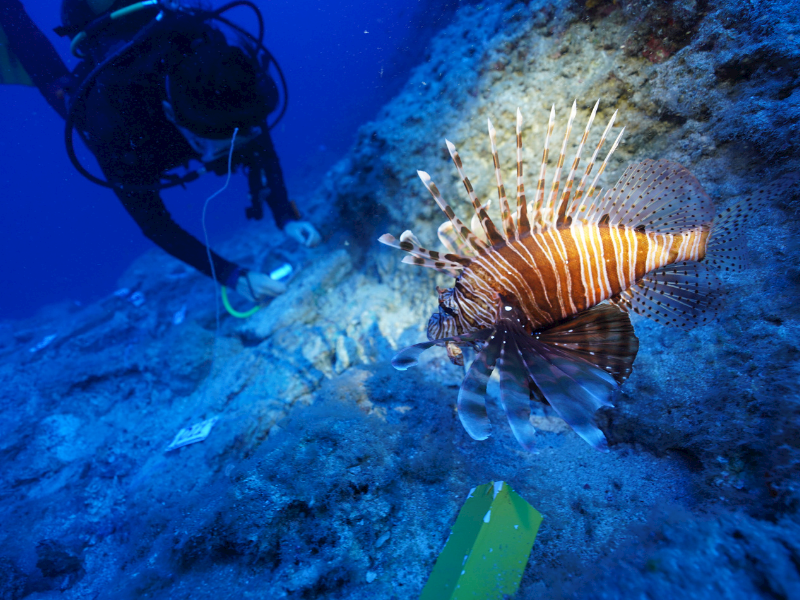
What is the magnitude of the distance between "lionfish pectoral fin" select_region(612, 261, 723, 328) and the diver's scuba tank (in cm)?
448

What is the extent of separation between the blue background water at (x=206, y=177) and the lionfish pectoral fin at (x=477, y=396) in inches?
165

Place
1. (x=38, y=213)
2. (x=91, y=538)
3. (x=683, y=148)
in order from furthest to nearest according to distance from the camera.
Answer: (x=38, y=213) → (x=91, y=538) → (x=683, y=148)

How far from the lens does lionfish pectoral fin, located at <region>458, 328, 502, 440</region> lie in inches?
53.7

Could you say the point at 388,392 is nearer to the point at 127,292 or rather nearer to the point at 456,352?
the point at 456,352

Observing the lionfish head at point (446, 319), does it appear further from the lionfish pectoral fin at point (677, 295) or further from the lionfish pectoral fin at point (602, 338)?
the lionfish pectoral fin at point (677, 295)

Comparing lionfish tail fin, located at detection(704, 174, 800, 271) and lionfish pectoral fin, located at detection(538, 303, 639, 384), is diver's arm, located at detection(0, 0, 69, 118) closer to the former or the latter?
lionfish pectoral fin, located at detection(538, 303, 639, 384)

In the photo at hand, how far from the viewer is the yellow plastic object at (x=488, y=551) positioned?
1222mm

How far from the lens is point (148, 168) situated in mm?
4281

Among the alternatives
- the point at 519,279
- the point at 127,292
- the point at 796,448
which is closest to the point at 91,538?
the point at 519,279

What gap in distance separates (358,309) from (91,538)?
9.96 ft

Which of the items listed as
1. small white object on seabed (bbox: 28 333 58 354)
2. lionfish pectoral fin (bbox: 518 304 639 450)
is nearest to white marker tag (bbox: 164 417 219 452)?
lionfish pectoral fin (bbox: 518 304 639 450)

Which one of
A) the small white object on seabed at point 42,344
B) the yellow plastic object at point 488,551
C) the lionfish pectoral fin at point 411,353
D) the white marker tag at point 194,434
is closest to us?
the yellow plastic object at point 488,551

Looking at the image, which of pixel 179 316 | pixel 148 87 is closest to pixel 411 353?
pixel 148 87

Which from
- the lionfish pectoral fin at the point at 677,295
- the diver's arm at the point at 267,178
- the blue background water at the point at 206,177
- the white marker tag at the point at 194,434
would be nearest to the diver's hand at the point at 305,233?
the diver's arm at the point at 267,178
